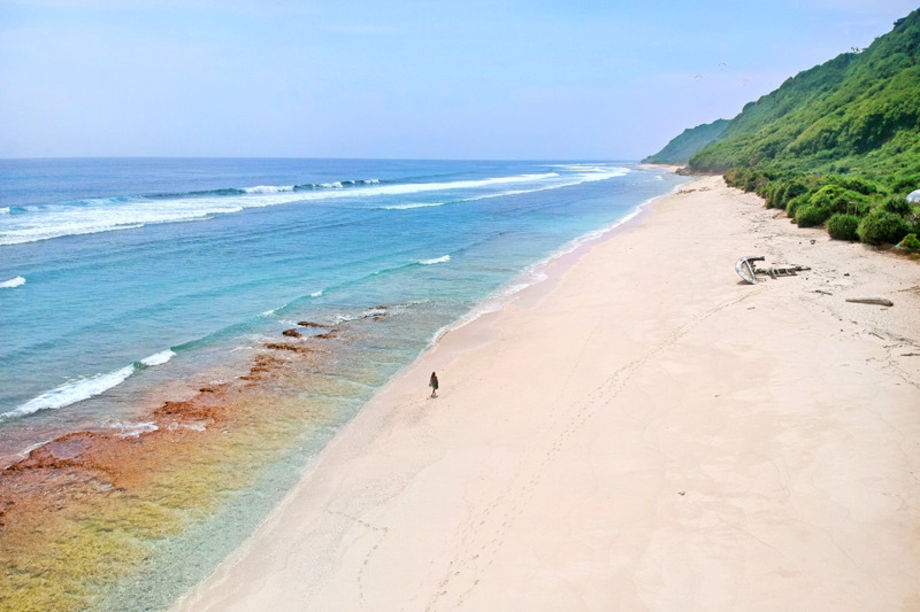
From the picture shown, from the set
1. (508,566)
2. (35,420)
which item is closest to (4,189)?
(35,420)

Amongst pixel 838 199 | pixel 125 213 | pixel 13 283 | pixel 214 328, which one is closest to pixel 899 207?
pixel 838 199

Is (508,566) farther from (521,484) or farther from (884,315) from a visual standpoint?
(884,315)

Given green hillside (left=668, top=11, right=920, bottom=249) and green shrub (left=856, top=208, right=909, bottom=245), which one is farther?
green hillside (left=668, top=11, right=920, bottom=249)

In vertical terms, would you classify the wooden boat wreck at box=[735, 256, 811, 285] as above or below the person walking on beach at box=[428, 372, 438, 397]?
above

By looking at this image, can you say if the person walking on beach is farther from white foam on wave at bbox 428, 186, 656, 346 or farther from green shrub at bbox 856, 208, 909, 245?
green shrub at bbox 856, 208, 909, 245

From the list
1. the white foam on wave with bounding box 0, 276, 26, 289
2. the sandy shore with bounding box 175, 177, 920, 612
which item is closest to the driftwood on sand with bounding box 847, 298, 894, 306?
the sandy shore with bounding box 175, 177, 920, 612

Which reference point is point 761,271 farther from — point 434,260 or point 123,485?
point 123,485
